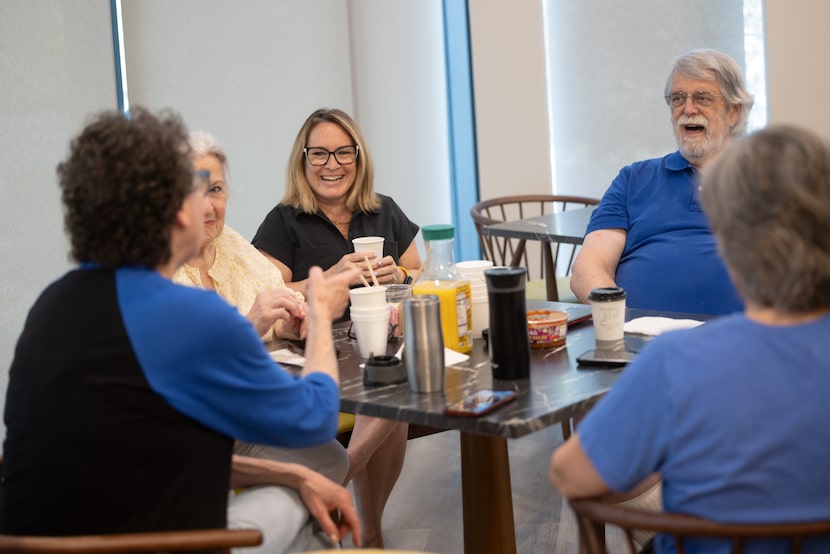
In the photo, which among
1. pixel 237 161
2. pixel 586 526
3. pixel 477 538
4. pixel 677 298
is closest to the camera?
pixel 586 526

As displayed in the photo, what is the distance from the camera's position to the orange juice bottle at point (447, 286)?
204cm

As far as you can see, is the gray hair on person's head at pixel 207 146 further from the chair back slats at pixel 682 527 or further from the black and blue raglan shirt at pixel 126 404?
the chair back slats at pixel 682 527

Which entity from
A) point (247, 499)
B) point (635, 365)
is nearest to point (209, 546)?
point (247, 499)

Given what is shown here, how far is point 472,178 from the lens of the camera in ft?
18.5

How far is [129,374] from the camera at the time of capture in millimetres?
1453

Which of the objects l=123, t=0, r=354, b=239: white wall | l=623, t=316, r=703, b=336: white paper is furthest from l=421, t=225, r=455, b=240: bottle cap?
l=123, t=0, r=354, b=239: white wall

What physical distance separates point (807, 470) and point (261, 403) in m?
0.76

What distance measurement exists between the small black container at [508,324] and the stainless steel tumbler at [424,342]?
11 cm

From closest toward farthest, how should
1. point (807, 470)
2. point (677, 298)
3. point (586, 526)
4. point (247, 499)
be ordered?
point (807, 470), point (586, 526), point (247, 499), point (677, 298)

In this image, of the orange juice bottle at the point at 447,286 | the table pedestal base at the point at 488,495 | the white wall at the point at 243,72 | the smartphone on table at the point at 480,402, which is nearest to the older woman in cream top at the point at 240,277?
the orange juice bottle at the point at 447,286

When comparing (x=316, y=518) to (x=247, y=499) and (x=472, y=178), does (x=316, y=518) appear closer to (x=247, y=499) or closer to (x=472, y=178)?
(x=247, y=499)

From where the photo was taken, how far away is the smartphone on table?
169 cm

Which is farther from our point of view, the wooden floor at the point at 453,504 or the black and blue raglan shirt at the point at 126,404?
the wooden floor at the point at 453,504

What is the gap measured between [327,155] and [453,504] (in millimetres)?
1179
